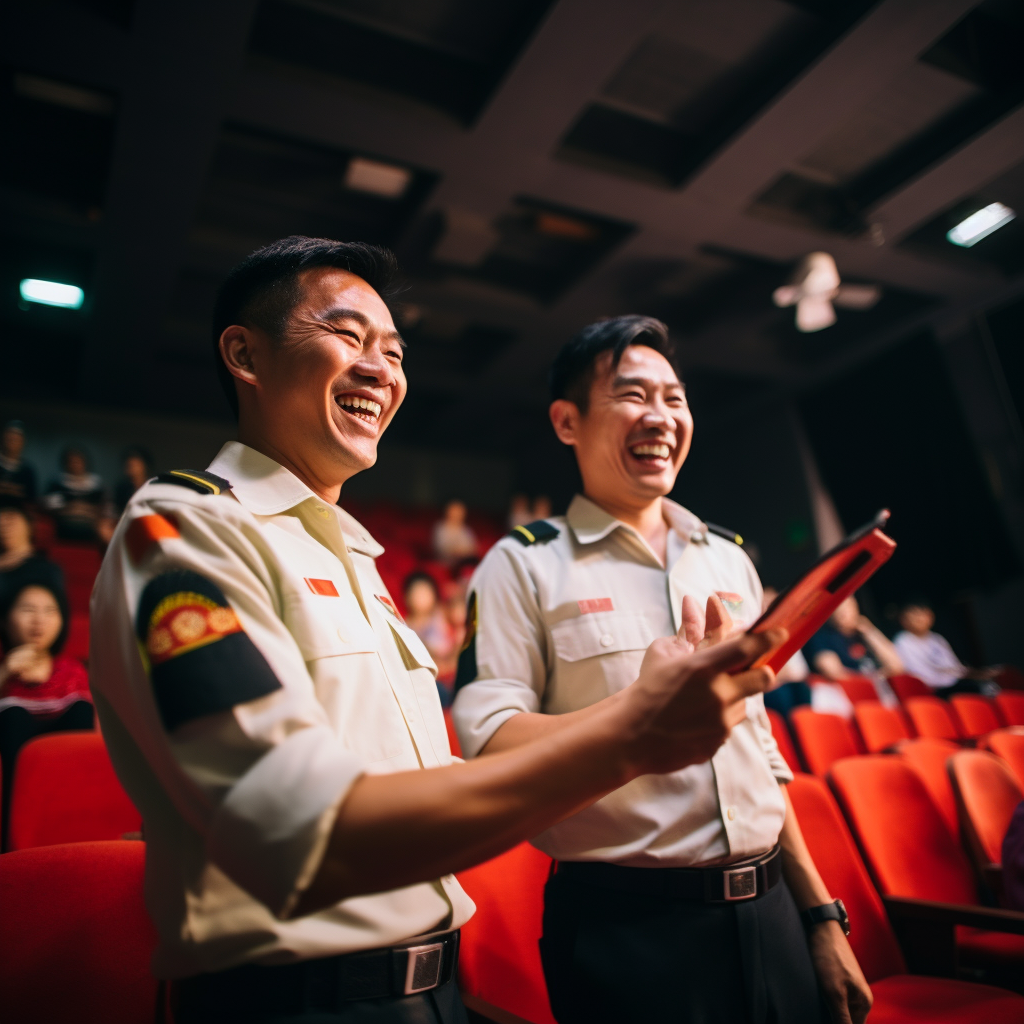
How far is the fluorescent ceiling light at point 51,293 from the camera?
15.7ft

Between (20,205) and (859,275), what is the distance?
5.89 m

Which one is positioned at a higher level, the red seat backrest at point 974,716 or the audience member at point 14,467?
the audience member at point 14,467

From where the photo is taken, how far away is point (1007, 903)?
1.54 meters

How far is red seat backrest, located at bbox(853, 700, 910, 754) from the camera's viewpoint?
125 inches

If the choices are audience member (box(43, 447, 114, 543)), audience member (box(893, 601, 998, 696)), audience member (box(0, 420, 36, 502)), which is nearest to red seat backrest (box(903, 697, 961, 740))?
audience member (box(893, 601, 998, 696))

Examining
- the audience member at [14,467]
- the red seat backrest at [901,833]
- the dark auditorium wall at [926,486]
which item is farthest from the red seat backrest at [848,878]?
the audience member at [14,467]

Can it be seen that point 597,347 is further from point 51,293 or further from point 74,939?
point 51,293

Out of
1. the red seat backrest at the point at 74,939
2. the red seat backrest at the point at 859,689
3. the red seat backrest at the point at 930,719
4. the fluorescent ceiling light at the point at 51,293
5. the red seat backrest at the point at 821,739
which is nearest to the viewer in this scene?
the red seat backrest at the point at 74,939

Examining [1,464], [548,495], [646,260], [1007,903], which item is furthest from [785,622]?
[548,495]

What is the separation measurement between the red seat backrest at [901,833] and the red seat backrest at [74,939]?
151 cm

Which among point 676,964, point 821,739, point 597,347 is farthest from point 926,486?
point 676,964

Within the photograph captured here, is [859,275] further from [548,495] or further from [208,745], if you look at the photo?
[208,745]

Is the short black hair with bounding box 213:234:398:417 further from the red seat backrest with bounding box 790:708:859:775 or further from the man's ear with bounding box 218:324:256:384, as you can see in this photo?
the red seat backrest with bounding box 790:708:859:775

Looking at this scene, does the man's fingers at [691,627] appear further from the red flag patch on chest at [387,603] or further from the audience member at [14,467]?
the audience member at [14,467]
